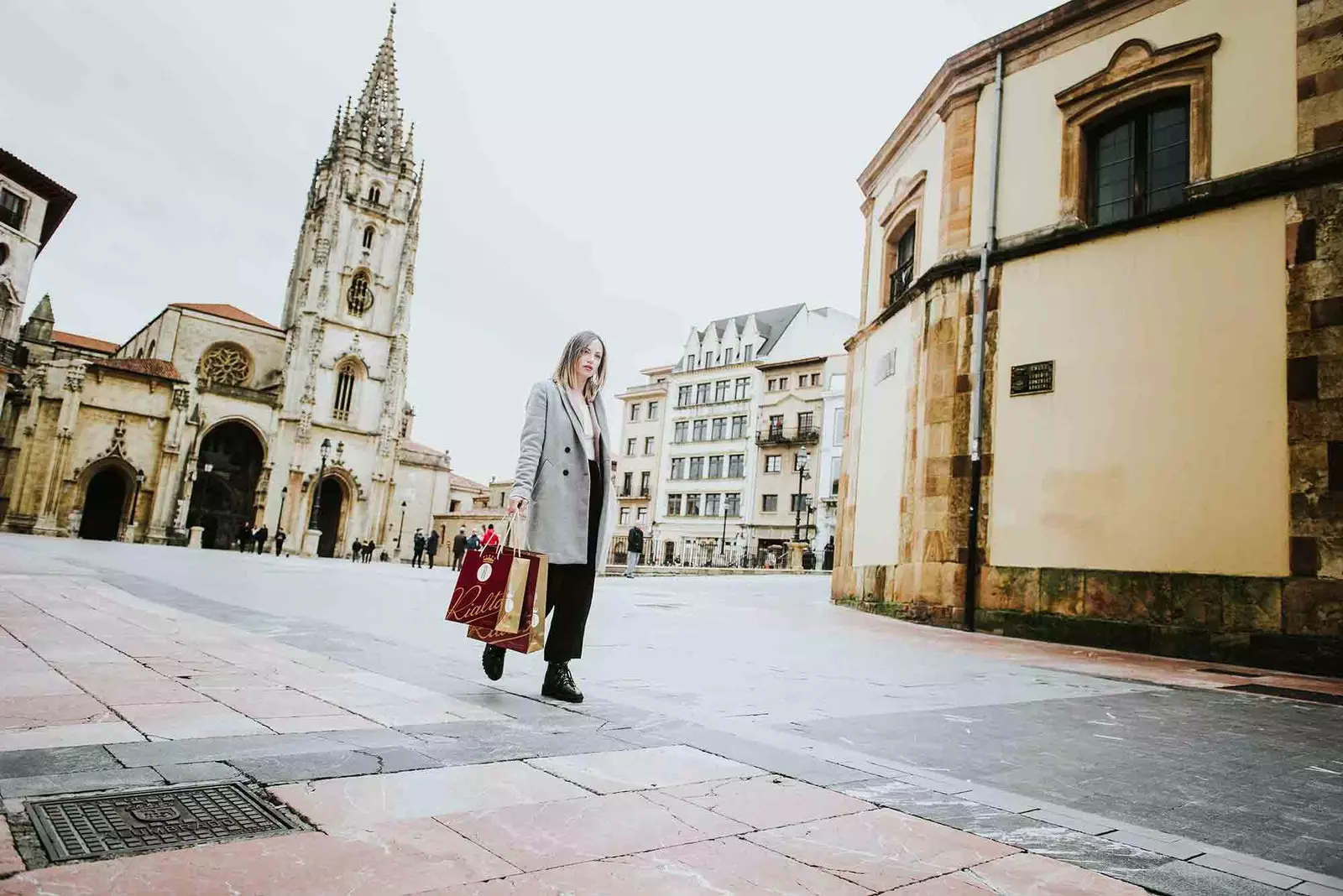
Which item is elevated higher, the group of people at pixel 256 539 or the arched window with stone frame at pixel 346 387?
the arched window with stone frame at pixel 346 387

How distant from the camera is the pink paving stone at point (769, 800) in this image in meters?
2.60

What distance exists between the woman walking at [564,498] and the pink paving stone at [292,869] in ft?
7.71

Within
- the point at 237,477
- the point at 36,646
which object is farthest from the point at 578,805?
the point at 237,477

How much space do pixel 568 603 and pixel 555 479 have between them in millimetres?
701

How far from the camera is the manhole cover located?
199cm

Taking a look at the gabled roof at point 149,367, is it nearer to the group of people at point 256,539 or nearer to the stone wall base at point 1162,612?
the group of people at point 256,539

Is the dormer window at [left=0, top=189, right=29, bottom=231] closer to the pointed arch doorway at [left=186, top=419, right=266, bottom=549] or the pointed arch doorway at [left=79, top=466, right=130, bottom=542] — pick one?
the pointed arch doorway at [left=79, top=466, right=130, bottom=542]

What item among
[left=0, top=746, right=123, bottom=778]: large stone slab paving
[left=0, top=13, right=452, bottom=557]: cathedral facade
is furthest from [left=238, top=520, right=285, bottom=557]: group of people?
[left=0, top=746, right=123, bottom=778]: large stone slab paving

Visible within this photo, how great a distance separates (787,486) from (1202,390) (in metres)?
44.6

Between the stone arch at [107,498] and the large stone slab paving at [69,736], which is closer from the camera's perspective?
the large stone slab paving at [69,736]

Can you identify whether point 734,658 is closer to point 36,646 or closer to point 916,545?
point 36,646

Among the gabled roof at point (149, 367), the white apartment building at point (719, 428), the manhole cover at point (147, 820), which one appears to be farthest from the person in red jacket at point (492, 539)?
the white apartment building at point (719, 428)

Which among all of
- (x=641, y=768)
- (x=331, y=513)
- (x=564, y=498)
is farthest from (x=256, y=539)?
(x=641, y=768)

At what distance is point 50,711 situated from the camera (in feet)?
10.8
